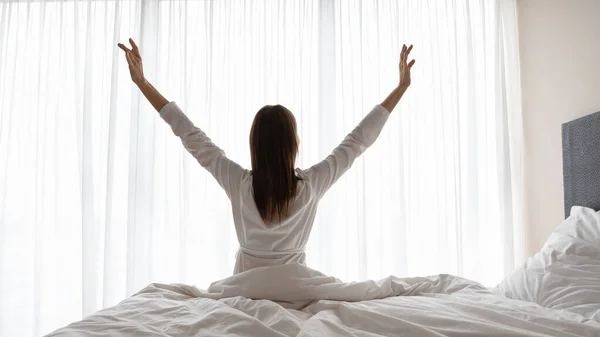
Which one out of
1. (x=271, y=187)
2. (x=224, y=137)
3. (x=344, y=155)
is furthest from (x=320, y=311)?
(x=224, y=137)

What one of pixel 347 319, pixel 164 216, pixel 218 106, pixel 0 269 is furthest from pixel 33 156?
pixel 347 319

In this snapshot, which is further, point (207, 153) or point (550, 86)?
A: point (550, 86)

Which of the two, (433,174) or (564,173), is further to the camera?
(433,174)

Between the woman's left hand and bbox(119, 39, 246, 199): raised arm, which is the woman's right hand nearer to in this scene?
bbox(119, 39, 246, 199): raised arm

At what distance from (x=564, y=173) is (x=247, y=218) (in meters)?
1.70

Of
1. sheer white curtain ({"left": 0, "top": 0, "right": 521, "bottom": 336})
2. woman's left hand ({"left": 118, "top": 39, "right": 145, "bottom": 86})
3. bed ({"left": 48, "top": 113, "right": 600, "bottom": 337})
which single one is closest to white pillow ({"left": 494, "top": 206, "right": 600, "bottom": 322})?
bed ({"left": 48, "top": 113, "right": 600, "bottom": 337})

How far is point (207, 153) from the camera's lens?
1.61m

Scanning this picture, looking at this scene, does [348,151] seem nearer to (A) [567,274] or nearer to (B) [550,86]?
(A) [567,274]

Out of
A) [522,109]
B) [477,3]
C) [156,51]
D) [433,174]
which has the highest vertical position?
[477,3]

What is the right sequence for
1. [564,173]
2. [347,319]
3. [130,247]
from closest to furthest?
[347,319], [564,173], [130,247]

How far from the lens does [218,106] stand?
3.35 metres

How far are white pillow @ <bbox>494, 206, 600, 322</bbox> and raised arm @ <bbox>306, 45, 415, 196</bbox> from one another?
72cm

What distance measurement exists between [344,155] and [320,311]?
583mm

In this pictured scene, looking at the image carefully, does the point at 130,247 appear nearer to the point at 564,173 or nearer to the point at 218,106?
the point at 218,106
